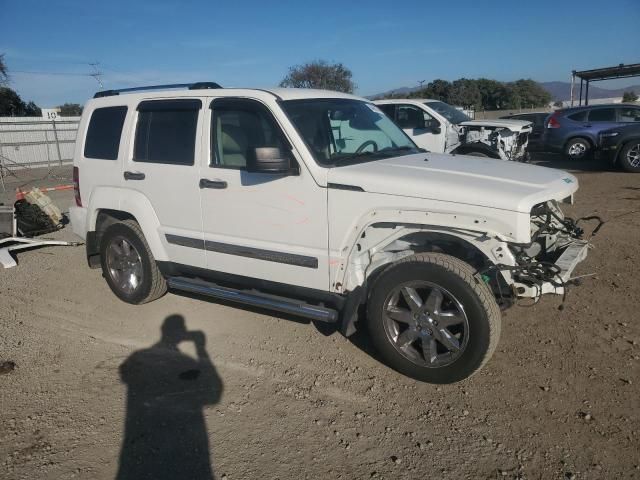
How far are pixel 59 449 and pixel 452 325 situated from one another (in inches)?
103

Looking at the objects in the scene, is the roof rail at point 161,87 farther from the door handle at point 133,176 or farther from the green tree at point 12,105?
the green tree at point 12,105

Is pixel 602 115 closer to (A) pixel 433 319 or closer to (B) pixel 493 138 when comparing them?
(B) pixel 493 138

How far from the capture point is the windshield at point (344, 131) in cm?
403

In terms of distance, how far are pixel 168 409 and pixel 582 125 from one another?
50.3 feet

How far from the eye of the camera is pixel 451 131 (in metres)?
11.2

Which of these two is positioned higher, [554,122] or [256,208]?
[554,122]

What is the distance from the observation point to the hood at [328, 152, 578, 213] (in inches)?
128

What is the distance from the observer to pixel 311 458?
2.98 m

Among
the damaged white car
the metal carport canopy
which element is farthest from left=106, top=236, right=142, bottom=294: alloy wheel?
the metal carport canopy

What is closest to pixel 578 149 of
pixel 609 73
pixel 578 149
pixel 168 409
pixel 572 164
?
pixel 578 149

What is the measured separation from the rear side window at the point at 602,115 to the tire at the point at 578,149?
0.66 meters

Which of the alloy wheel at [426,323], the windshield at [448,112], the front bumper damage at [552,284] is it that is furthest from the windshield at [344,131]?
the windshield at [448,112]

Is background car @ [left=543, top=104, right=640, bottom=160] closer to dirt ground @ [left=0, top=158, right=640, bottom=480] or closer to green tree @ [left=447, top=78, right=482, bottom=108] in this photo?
dirt ground @ [left=0, top=158, right=640, bottom=480]

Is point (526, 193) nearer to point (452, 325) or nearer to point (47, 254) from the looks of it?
point (452, 325)
